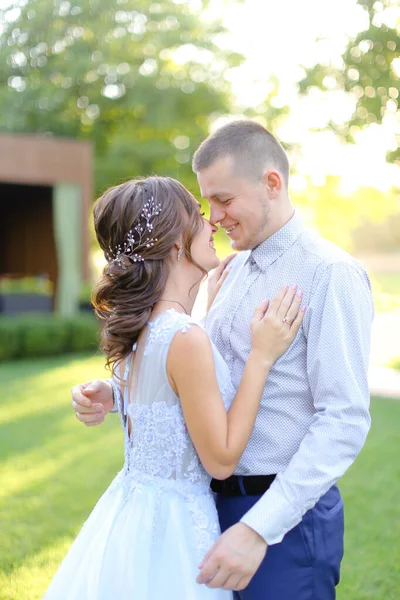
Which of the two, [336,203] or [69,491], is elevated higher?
[69,491]

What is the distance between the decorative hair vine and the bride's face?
134 millimetres

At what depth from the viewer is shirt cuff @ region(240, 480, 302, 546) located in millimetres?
1816

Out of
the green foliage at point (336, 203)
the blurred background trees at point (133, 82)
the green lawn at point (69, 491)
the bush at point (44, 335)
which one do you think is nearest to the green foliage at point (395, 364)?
the green lawn at point (69, 491)

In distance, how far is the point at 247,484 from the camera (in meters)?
2.09

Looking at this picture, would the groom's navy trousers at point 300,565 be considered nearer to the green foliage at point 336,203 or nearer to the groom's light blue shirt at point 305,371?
the groom's light blue shirt at point 305,371

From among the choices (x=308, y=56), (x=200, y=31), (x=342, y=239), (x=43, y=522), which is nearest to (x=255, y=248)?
(x=43, y=522)

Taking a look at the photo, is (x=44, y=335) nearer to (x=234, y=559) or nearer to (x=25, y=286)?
(x=25, y=286)

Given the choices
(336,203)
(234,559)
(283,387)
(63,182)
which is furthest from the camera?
(336,203)

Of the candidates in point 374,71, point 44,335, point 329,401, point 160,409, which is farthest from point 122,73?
point 329,401

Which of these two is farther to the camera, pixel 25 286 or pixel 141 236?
pixel 25 286

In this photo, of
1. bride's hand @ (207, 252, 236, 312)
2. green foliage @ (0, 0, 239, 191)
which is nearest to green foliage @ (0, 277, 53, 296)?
green foliage @ (0, 0, 239, 191)

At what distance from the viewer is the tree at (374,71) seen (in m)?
4.91

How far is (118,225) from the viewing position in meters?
2.16

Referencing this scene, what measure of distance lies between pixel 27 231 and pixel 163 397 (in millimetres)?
20246
